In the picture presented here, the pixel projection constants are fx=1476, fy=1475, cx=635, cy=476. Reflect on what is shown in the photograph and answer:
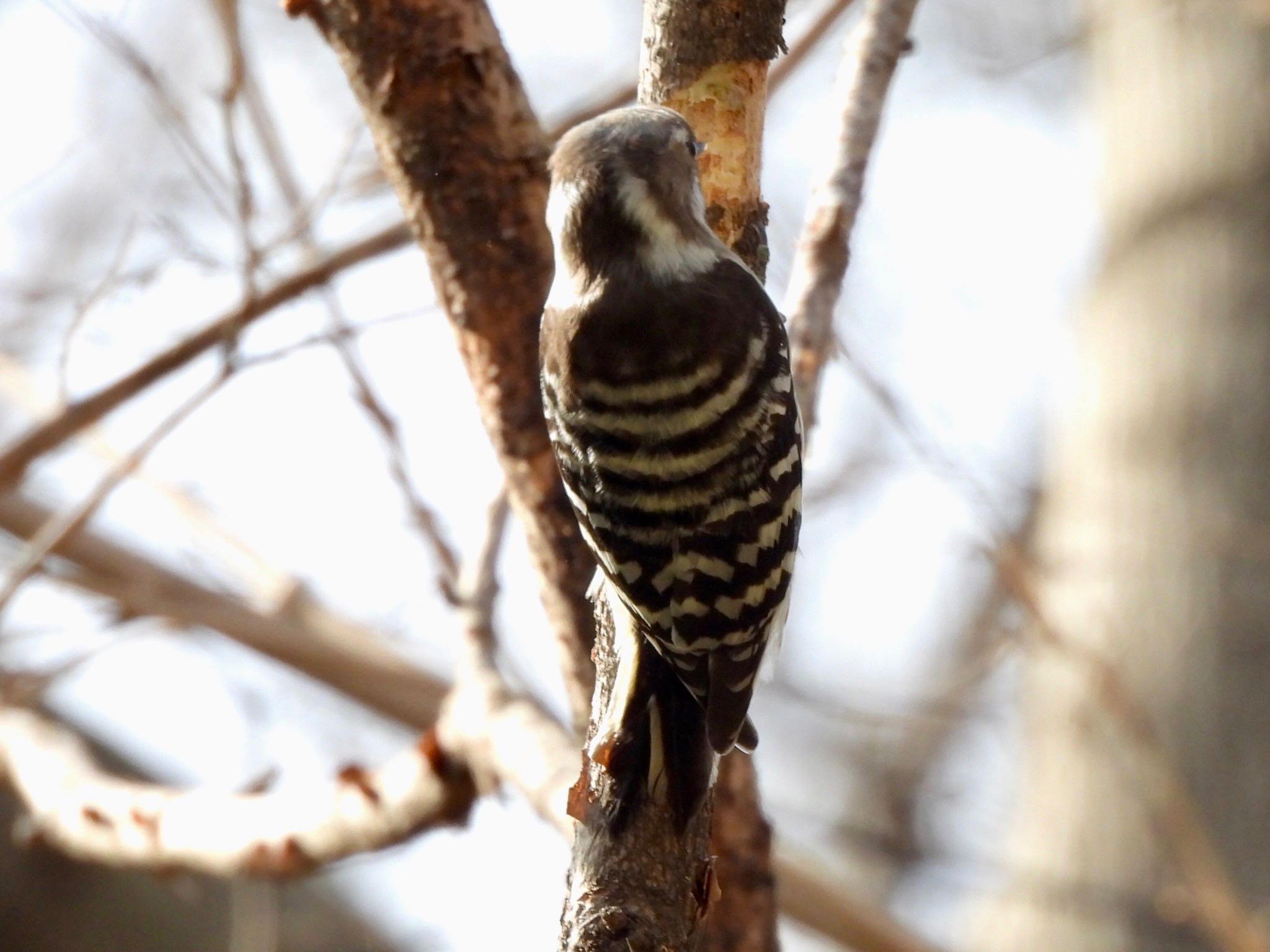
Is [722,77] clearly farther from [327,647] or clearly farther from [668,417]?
[327,647]

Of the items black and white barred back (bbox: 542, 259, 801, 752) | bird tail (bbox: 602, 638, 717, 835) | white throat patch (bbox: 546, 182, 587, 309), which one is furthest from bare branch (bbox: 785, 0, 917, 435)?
bird tail (bbox: 602, 638, 717, 835)

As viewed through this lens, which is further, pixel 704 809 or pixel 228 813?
pixel 228 813

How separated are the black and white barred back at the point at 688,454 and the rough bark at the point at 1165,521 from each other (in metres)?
3.22

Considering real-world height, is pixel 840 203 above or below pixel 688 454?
above

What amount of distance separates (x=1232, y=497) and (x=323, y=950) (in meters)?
4.30

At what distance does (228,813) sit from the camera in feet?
12.5

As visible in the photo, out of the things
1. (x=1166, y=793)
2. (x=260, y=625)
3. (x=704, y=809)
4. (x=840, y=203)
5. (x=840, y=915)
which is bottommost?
(x=1166, y=793)

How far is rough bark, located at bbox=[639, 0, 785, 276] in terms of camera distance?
2.85 m

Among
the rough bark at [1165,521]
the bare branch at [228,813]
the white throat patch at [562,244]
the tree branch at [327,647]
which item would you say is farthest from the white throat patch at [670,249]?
the rough bark at [1165,521]

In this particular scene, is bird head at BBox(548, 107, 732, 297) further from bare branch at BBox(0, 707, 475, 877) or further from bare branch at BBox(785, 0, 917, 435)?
bare branch at BBox(0, 707, 475, 877)

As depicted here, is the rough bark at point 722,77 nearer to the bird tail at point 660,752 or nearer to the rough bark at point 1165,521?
the bird tail at point 660,752

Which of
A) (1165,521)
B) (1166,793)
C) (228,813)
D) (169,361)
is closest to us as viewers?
(169,361)

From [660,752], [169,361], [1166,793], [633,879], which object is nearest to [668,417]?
[660,752]

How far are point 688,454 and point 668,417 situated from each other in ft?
0.32
